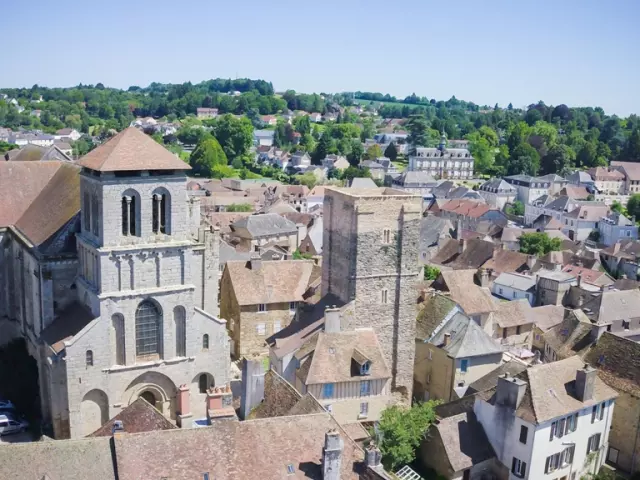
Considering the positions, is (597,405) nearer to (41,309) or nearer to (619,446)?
(619,446)

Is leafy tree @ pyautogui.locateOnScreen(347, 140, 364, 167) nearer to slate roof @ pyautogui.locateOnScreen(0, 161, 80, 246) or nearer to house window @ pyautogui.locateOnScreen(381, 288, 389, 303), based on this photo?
slate roof @ pyautogui.locateOnScreen(0, 161, 80, 246)

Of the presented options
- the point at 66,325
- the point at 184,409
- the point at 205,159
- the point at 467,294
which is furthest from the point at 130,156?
the point at 205,159

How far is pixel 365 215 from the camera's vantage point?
36.1m

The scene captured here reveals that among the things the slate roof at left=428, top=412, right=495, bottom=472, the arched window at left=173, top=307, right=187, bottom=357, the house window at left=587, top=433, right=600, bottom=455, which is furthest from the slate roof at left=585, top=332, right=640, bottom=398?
the arched window at left=173, top=307, right=187, bottom=357

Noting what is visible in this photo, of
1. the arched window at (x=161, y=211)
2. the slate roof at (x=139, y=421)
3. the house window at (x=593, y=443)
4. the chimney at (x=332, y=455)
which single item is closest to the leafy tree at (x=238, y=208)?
the arched window at (x=161, y=211)

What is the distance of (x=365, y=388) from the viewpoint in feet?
114

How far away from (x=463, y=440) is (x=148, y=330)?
15.8 m

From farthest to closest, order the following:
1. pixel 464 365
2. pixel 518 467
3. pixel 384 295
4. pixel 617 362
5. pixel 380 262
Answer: pixel 464 365, pixel 384 295, pixel 380 262, pixel 617 362, pixel 518 467

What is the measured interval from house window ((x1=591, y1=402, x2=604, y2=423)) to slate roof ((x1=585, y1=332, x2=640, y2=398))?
7.18 ft

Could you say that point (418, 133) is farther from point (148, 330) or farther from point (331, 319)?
point (148, 330)

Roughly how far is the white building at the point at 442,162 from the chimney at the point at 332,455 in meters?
140

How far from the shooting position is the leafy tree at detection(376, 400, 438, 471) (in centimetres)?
2986

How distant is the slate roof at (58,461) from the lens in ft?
68.7

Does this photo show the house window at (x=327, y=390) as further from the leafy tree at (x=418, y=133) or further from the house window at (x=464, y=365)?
the leafy tree at (x=418, y=133)
